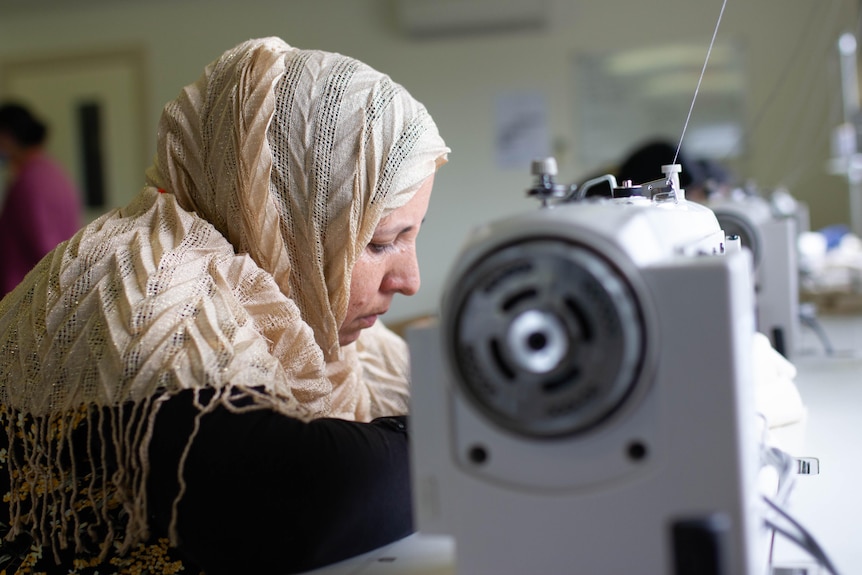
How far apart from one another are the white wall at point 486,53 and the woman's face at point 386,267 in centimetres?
318

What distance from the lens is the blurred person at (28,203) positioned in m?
3.44

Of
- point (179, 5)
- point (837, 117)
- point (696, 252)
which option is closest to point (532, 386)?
point (696, 252)

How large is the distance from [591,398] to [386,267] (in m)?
0.62

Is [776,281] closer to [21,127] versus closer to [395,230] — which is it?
[395,230]

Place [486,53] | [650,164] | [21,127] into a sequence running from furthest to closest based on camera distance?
[486,53] < [21,127] < [650,164]

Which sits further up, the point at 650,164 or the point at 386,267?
the point at 650,164

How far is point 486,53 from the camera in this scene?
509cm

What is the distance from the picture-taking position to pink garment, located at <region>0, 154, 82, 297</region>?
3439 millimetres

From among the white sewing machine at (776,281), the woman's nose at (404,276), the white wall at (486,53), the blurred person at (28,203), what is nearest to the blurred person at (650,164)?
the white sewing machine at (776,281)

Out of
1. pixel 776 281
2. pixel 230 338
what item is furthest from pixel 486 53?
pixel 230 338

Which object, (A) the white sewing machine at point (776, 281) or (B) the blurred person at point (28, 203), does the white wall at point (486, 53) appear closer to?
(B) the blurred person at point (28, 203)

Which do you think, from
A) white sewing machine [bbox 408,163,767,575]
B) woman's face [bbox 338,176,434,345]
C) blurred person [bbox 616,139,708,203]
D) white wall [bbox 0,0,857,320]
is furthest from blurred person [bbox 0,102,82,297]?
white sewing machine [bbox 408,163,767,575]

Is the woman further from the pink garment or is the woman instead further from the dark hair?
the dark hair

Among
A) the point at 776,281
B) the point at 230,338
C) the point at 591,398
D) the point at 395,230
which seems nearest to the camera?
the point at 591,398
